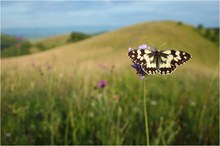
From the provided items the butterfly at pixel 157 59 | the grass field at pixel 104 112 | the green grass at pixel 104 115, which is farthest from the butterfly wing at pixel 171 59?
the green grass at pixel 104 115

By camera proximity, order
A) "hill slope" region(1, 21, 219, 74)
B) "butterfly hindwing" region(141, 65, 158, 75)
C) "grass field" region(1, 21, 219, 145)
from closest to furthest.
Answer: "butterfly hindwing" region(141, 65, 158, 75), "grass field" region(1, 21, 219, 145), "hill slope" region(1, 21, 219, 74)

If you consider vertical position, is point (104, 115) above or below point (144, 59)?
below

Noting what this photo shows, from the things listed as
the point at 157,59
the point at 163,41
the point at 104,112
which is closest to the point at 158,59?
the point at 157,59

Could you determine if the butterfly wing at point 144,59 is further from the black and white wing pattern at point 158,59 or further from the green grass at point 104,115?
the green grass at point 104,115

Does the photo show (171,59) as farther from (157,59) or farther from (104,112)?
(104,112)

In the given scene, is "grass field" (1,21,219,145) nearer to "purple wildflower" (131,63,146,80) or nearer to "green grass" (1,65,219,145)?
"green grass" (1,65,219,145)

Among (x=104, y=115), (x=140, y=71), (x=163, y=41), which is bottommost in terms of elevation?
(x=104, y=115)

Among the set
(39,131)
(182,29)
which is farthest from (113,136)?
(182,29)

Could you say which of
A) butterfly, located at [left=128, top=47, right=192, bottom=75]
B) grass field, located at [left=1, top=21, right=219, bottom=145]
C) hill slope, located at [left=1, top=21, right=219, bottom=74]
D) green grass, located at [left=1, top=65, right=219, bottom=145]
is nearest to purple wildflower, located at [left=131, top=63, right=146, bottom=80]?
butterfly, located at [left=128, top=47, right=192, bottom=75]
